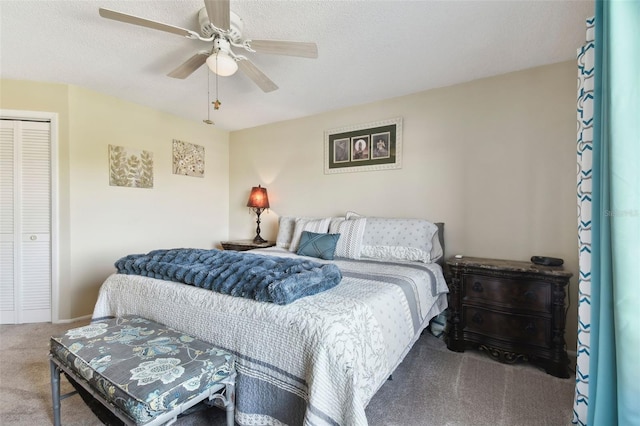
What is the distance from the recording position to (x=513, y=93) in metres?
2.47

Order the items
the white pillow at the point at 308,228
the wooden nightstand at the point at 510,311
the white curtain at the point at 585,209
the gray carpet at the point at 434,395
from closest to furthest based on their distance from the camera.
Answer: the white curtain at the point at 585,209 → the gray carpet at the point at 434,395 → the wooden nightstand at the point at 510,311 → the white pillow at the point at 308,228

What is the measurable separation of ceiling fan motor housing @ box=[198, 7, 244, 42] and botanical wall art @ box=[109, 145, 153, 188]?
2148 millimetres

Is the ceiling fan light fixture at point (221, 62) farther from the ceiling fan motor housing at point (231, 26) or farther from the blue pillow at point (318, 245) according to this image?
the blue pillow at point (318, 245)

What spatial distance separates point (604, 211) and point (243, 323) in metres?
1.57

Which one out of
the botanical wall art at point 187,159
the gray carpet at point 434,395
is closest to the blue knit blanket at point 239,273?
the gray carpet at point 434,395

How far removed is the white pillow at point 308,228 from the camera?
2.96 metres

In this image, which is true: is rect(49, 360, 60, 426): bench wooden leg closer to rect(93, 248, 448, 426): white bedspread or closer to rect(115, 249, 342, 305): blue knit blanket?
rect(93, 248, 448, 426): white bedspread

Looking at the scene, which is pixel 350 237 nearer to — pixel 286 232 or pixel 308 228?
pixel 308 228

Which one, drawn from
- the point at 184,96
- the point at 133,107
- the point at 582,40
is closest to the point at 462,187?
the point at 582,40

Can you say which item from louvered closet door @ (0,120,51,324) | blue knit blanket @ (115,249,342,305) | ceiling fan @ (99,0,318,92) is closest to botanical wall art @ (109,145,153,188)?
louvered closet door @ (0,120,51,324)

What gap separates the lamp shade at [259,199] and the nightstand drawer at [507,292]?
262 cm

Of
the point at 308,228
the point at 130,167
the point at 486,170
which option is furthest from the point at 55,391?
the point at 486,170

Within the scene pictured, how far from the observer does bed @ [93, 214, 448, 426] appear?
42.1 inches

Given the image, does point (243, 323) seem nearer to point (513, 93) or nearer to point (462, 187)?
point (462, 187)
